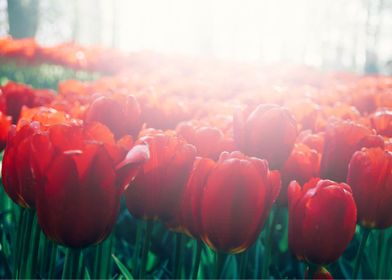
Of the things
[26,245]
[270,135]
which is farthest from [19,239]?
[270,135]

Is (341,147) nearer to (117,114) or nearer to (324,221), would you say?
(324,221)

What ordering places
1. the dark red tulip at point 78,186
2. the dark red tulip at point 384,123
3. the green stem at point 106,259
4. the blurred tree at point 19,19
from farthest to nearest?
1. the blurred tree at point 19,19
2. the dark red tulip at point 384,123
3. the green stem at point 106,259
4. the dark red tulip at point 78,186

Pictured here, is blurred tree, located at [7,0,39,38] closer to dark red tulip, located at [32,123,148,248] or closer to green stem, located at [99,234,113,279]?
green stem, located at [99,234,113,279]

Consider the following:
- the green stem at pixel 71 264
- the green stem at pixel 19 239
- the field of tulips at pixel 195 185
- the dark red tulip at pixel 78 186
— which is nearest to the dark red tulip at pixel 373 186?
the field of tulips at pixel 195 185

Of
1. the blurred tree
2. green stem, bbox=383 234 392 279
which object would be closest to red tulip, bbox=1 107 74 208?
green stem, bbox=383 234 392 279

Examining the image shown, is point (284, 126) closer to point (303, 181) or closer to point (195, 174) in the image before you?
point (303, 181)

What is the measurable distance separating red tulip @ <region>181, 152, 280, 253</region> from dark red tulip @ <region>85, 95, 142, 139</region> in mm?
479

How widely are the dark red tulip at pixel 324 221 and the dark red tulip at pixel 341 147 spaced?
30cm

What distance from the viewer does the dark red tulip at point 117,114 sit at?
1.47 m

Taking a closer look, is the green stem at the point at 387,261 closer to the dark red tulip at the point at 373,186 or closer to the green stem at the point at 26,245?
the dark red tulip at the point at 373,186

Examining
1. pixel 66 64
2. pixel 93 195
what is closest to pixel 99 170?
pixel 93 195

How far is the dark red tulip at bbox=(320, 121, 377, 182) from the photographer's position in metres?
1.37

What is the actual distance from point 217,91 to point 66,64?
21.3ft

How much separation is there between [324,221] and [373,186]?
21 centimetres
